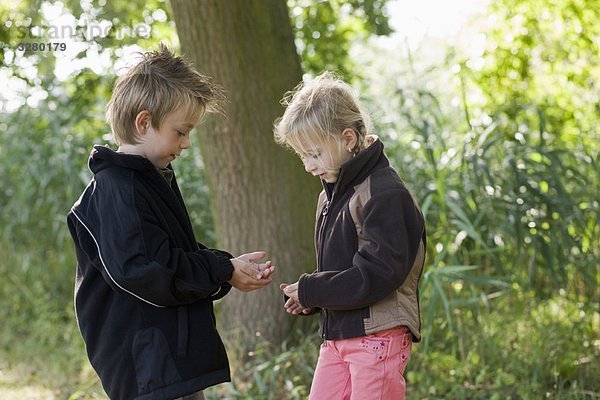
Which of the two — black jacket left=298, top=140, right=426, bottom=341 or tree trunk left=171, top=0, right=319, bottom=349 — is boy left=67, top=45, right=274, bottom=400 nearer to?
black jacket left=298, top=140, right=426, bottom=341

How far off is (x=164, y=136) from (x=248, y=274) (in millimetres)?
490

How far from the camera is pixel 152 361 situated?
250cm

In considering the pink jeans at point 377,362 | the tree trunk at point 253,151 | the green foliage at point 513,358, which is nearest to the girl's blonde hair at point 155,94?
the pink jeans at point 377,362

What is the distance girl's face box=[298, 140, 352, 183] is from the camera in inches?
103

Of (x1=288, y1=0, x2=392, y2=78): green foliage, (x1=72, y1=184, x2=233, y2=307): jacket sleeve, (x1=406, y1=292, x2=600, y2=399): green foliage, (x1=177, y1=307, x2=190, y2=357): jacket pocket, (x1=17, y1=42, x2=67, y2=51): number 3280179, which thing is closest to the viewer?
(x1=72, y1=184, x2=233, y2=307): jacket sleeve

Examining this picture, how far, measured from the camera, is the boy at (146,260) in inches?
96.0

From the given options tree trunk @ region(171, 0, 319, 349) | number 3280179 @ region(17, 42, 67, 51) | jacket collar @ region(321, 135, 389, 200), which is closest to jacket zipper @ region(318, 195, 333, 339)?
jacket collar @ region(321, 135, 389, 200)

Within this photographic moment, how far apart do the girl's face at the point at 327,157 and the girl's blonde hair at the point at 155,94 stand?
1.14ft

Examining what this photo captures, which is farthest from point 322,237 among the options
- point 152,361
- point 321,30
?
point 321,30

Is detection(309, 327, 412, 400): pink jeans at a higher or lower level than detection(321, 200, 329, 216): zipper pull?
lower

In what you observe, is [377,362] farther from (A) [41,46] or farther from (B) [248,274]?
(A) [41,46]

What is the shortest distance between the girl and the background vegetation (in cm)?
109

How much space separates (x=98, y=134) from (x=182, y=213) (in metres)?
3.24

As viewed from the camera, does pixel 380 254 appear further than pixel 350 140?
No
